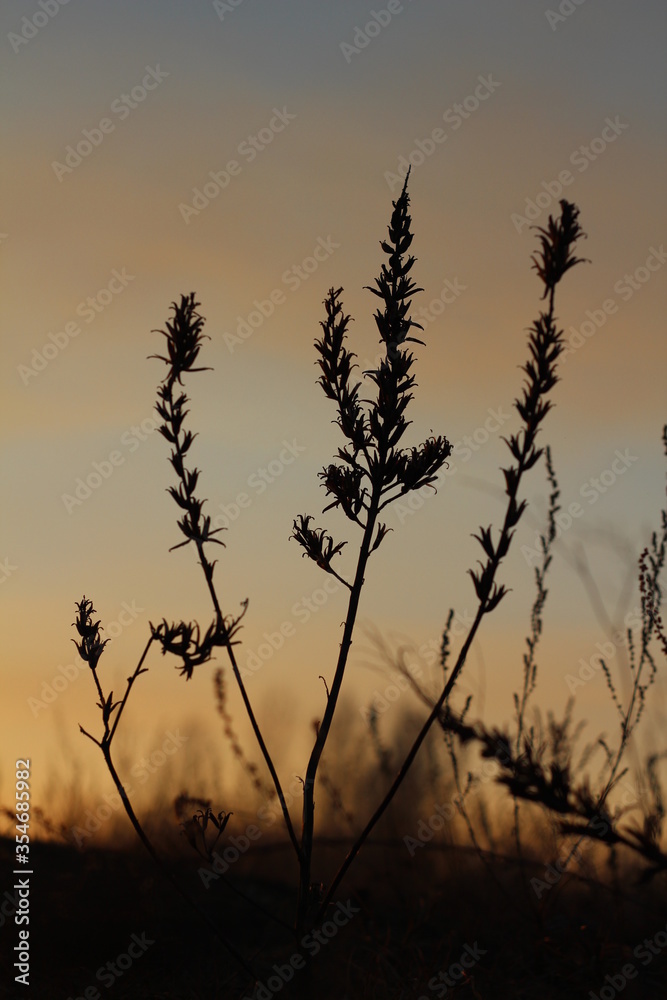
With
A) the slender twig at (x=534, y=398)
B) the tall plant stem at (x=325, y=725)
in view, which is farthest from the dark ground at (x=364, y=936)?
the slender twig at (x=534, y=398)

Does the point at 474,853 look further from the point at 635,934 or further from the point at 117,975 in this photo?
the point at 117,975

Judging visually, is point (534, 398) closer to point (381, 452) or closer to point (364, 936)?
point (381, 452)

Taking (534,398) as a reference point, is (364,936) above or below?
below

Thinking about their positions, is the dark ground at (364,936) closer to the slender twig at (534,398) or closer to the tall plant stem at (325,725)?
the tall plant stem at (325,725)

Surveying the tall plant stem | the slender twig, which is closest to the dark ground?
the tall plant stem

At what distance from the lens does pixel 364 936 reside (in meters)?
5.50

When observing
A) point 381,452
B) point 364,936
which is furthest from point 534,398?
point 364,936

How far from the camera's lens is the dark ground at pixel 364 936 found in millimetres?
4879

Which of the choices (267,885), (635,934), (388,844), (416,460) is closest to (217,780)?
(267,885)

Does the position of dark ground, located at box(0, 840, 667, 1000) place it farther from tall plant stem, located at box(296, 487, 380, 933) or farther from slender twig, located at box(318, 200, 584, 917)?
slender twig, located at box(318, 200, 584, 917)

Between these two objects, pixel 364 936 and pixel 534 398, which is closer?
pixel 534 398

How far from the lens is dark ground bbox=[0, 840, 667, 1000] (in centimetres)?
488

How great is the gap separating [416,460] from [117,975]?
3.18m

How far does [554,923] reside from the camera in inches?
216
